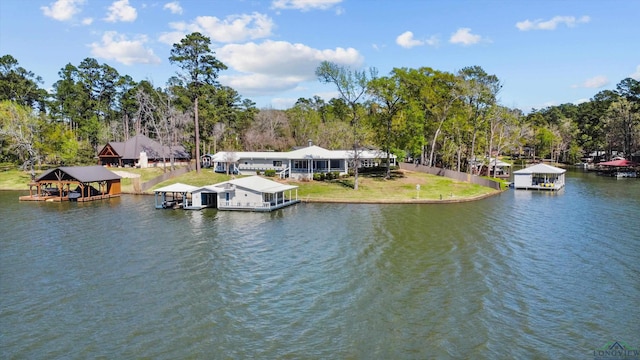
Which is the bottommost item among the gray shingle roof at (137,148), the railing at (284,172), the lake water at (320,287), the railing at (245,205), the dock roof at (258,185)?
the lake water at (320,287)

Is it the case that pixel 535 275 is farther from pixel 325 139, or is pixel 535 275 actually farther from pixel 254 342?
pixel 325 139

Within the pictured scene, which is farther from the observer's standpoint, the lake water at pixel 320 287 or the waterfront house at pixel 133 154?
the waterfront house at pixel 133 154

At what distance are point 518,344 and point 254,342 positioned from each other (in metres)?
9.43

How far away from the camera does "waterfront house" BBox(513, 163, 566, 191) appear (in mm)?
56906

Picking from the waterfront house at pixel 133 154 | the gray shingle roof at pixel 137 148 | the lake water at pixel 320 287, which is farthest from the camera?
the gray shingle roof at pixel 137 148

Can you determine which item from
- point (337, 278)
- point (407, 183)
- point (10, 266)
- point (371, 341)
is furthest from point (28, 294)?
point (407, 183)

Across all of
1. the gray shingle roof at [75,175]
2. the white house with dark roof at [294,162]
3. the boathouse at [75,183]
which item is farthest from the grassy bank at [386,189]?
the gray shingle roof at [75,175]

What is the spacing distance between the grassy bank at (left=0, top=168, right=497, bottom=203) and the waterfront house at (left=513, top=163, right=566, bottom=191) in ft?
21.9

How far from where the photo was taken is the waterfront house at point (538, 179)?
2240 inches

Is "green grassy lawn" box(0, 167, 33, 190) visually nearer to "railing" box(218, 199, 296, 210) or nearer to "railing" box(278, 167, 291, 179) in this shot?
"railing" box(278, 167, 291, 179)

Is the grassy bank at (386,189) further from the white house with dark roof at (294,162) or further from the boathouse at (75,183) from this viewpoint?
the boathouse at (75,183)

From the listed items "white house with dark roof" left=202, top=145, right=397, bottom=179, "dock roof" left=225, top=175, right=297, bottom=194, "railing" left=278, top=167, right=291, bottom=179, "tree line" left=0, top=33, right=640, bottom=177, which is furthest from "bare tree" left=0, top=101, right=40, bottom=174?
"dock roof" left=225, top=175, right=297, bottom=194

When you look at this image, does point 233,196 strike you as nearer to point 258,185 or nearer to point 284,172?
point 258,185

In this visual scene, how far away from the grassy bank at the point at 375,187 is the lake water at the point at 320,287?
35.4ft
